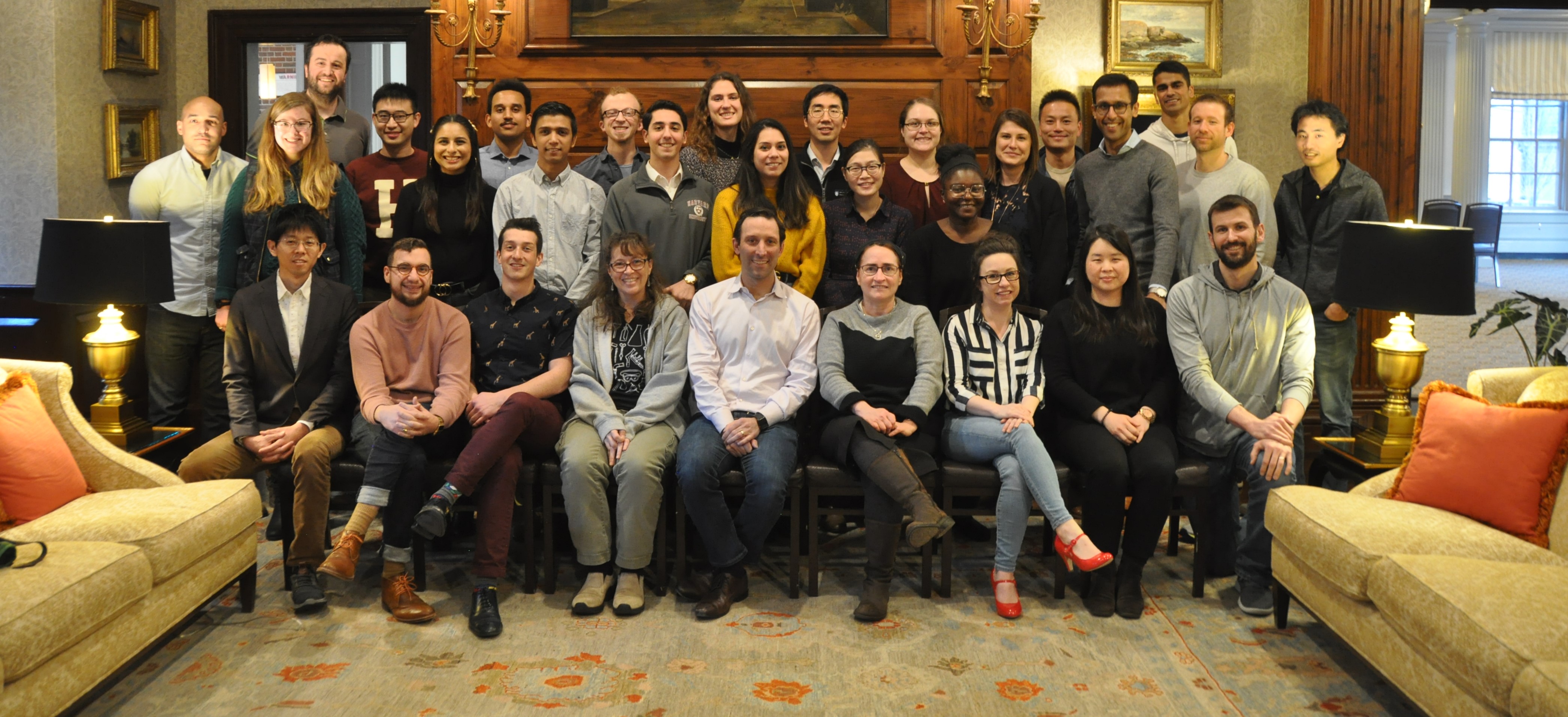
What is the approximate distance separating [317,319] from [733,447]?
142 cm

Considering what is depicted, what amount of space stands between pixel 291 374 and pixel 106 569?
3.79ft

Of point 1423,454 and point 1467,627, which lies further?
point 1423,454

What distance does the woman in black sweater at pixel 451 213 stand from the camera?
4258 millimetres

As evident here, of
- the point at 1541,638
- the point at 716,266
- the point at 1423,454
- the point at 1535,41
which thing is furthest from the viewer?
the point at 1535,41

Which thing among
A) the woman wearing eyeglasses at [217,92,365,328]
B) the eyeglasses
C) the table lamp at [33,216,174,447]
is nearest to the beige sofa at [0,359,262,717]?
the table lamp at [33,216,174,447]

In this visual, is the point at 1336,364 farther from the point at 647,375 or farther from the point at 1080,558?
the point at 647,375

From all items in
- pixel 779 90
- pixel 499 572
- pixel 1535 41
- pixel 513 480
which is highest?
pixel 1535 41

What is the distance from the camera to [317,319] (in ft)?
12.6

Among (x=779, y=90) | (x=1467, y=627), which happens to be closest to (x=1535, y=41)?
(x=779, y=90)

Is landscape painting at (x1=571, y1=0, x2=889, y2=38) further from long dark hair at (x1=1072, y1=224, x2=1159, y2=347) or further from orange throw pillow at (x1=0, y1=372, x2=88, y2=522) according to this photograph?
orange throw pillow at (x1=0, y1=372, x2=88, y2=522)

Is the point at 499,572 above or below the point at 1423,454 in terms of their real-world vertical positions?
below

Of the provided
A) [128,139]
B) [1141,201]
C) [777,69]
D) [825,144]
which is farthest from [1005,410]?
[128,139]

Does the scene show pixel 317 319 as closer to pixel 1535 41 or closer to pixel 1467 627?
pixel 1467 627

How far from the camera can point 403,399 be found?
12.4 ft
